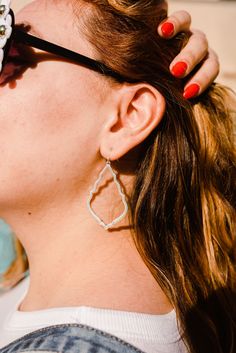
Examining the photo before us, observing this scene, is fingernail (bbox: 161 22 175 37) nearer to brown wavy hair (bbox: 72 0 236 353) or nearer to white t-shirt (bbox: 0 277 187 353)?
brown wavy hair (bbox: 72 0 236 353)

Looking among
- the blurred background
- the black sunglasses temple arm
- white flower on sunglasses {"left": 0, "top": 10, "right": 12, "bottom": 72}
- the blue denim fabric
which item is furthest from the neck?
the blurred background

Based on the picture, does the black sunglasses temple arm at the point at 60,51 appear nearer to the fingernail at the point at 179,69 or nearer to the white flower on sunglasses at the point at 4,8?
the white flower on sunglasses at the point at 4,8

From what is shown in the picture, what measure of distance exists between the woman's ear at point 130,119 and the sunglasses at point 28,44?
0.22 feet

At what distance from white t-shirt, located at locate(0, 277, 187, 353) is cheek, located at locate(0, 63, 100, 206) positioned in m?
0.39

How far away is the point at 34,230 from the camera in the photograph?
1.51 metres

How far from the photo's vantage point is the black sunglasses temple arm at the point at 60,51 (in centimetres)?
136

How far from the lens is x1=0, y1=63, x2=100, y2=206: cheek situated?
1347 millimetres

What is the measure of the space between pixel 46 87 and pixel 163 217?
0.55 metres

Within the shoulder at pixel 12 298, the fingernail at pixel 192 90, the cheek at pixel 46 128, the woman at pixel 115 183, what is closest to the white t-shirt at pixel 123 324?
the woman at pixel 115 183

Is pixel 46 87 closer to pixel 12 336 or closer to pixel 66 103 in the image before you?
pixel 66 103

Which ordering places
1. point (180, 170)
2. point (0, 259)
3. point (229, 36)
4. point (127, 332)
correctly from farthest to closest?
point (229, 36) < point (0, 259) < point (180, 170) < point (127, 332)

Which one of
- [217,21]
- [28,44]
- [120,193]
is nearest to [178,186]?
[120,193]

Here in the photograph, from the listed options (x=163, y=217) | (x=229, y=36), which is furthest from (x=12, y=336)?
(x=229, y=36)

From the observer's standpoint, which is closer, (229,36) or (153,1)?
(153,1)
